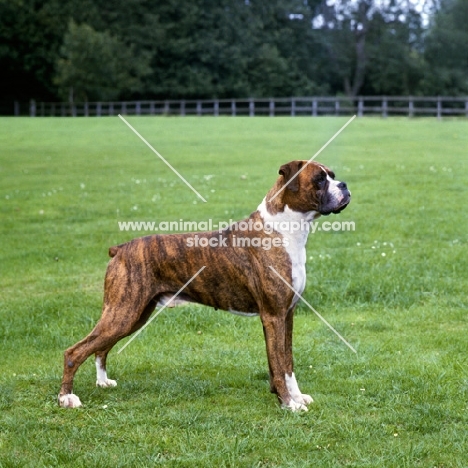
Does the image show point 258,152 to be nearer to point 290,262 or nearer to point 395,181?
point 395,181

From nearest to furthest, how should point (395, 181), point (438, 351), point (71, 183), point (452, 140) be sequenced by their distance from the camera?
point (438, 351) → point (395, 181) → point (71, 183) → point (452, 140)

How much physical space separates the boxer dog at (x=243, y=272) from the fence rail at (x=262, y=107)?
32.4 meters

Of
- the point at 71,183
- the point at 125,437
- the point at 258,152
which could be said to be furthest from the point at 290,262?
the point at 258,152

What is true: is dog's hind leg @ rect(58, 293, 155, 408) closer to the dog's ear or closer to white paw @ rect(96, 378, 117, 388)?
white paw @ rect(96, 378, 117, 388)

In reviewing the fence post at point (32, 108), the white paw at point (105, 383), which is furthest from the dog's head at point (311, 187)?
the fence post at point (32, 108)

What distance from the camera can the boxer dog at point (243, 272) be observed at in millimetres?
5641

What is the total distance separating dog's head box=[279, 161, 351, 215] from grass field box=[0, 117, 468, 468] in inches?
55.2

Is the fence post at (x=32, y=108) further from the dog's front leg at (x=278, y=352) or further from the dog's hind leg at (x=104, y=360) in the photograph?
the dog's front leg at (x=278, y=352)

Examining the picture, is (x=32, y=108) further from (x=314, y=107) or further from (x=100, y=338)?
(x=100, y=338)

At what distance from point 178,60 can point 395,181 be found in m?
17.1

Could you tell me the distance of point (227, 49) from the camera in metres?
28.8

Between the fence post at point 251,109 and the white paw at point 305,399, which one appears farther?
the fence post at point 251,109

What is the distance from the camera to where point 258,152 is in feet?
78.0

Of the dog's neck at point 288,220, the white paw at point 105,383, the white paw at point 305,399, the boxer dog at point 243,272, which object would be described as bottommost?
the white paw at point 105,383
